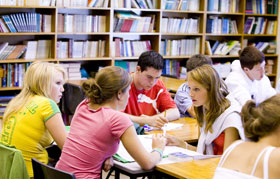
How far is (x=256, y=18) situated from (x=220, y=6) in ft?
2.76

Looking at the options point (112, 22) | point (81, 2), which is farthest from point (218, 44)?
point (81, 2)

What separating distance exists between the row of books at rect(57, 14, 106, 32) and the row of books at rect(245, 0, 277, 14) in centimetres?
262

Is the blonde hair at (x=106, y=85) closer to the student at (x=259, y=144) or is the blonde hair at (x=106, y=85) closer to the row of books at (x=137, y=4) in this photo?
the student at (x=259, y=144)

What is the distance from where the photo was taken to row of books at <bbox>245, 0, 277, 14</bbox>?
732cm

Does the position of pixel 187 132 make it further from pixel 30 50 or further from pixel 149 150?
pixel 30 50

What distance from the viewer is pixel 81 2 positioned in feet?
19.0

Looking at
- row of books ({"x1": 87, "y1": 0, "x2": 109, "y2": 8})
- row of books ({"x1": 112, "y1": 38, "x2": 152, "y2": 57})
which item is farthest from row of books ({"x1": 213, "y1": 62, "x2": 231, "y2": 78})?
row of books ({"x1": 87, "y1": 0, "x2": 109, "y2": 8})

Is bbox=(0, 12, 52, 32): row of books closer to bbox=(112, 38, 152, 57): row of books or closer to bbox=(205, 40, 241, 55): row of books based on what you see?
bbox=(112, 38, 152, 57): row of books

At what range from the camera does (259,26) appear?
753 centimetres

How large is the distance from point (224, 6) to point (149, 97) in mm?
3843

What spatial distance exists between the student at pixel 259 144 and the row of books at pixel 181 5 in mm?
4847

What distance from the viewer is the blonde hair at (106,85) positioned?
2.37 m

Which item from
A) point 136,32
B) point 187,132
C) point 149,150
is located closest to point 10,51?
point 136,32

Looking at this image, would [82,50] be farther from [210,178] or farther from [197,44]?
[210,178]
